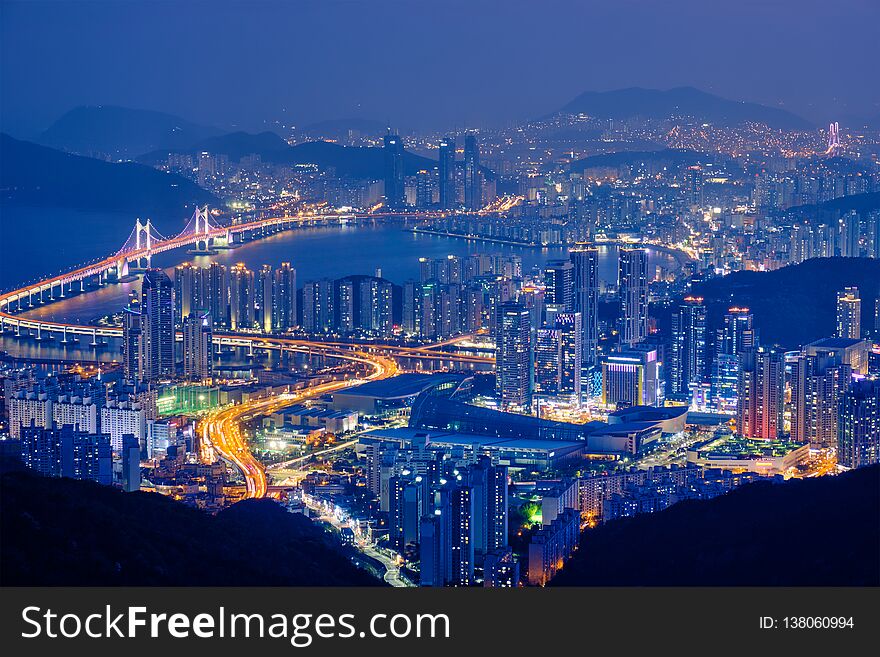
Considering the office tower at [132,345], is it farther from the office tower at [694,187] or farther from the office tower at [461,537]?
the office tower at [694,187]

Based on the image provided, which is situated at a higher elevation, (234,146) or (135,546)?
(234,146)

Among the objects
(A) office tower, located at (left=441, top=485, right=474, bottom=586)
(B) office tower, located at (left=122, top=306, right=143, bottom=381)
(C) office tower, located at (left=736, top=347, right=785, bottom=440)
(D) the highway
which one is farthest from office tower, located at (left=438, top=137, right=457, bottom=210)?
(A) office tower, located at (left=441, top=485, right=474, bottom=586)

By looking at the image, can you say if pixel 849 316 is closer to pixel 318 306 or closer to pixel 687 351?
pixel 687 351

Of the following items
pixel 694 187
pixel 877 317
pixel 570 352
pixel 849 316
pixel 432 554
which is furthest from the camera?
pixel 694 187

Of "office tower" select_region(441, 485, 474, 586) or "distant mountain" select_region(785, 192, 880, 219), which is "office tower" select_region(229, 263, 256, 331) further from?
"office tower" select_region(441, 485, 474, 586)

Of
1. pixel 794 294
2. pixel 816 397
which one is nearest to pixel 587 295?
pixel 794 294
